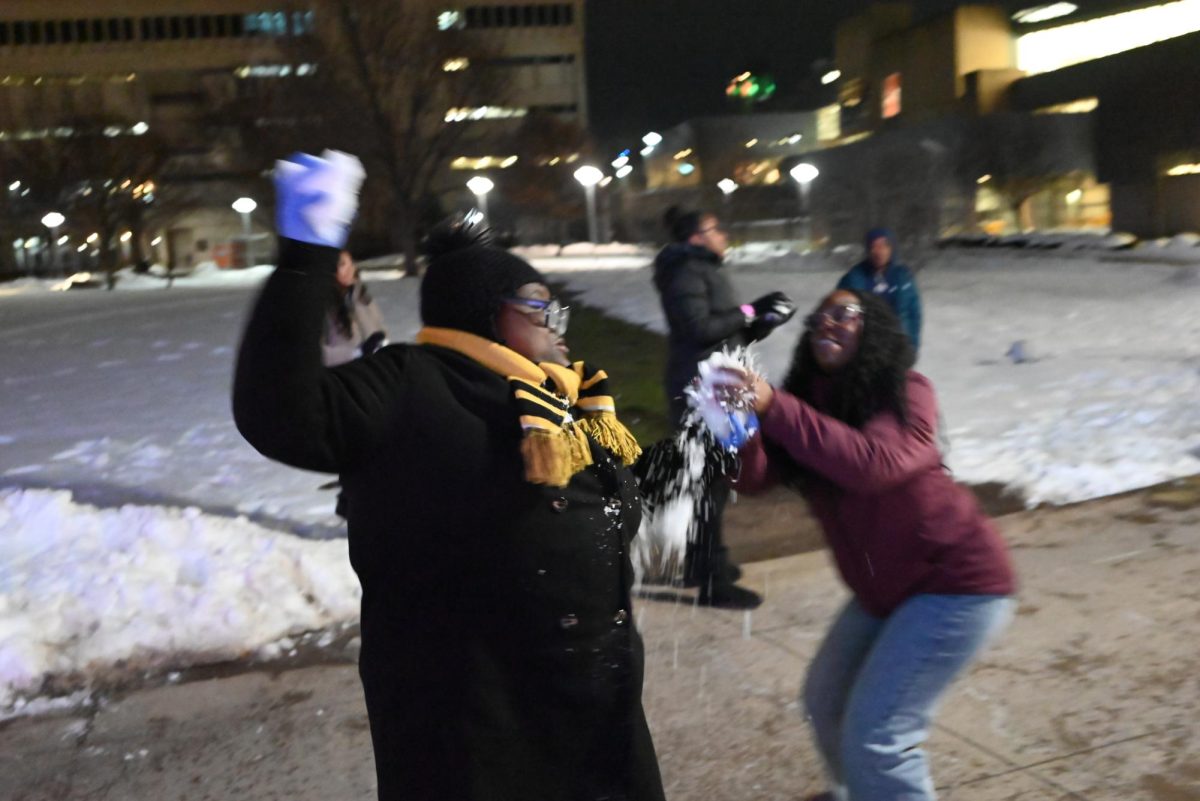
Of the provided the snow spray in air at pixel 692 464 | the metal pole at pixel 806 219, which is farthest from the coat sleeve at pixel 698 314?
the metal pole at pixel 806 219

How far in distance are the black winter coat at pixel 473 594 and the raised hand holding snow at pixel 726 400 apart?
0.54 m

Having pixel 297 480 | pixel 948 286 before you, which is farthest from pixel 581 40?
pixel 297 480

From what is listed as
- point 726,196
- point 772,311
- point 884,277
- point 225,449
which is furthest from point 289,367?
point 726,196

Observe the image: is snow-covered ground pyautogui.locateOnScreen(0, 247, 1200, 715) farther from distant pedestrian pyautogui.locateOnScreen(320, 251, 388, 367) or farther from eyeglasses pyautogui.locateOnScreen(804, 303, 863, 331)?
eyeglasses pyautogui.locateOnScreen(804, 303, 863, 331)

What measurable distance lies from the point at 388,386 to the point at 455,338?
0.20 m

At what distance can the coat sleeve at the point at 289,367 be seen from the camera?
200 centimetres

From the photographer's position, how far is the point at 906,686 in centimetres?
289

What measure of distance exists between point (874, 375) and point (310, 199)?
1596 millimetres

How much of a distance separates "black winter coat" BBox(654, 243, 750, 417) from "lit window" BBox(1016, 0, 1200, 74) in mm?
46419

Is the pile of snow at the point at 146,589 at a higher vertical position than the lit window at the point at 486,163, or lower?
lower

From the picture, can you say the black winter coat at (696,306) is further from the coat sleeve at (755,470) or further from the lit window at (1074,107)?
the lit window at (1074,107)

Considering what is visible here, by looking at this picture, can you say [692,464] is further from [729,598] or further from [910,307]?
[910,307]

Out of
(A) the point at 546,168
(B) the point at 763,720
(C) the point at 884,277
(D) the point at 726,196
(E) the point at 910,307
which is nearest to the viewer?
(B) the point at 763,720

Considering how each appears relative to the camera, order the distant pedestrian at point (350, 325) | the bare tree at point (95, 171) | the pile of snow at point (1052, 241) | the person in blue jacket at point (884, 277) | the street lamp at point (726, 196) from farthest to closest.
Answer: the street lamp at point (726, 196), the bare tree at point (95, 171), the pile of snow at point (1052, 241), the person in blue jacket at point (884, 277), the distant pedestrian at point (350, 325)
